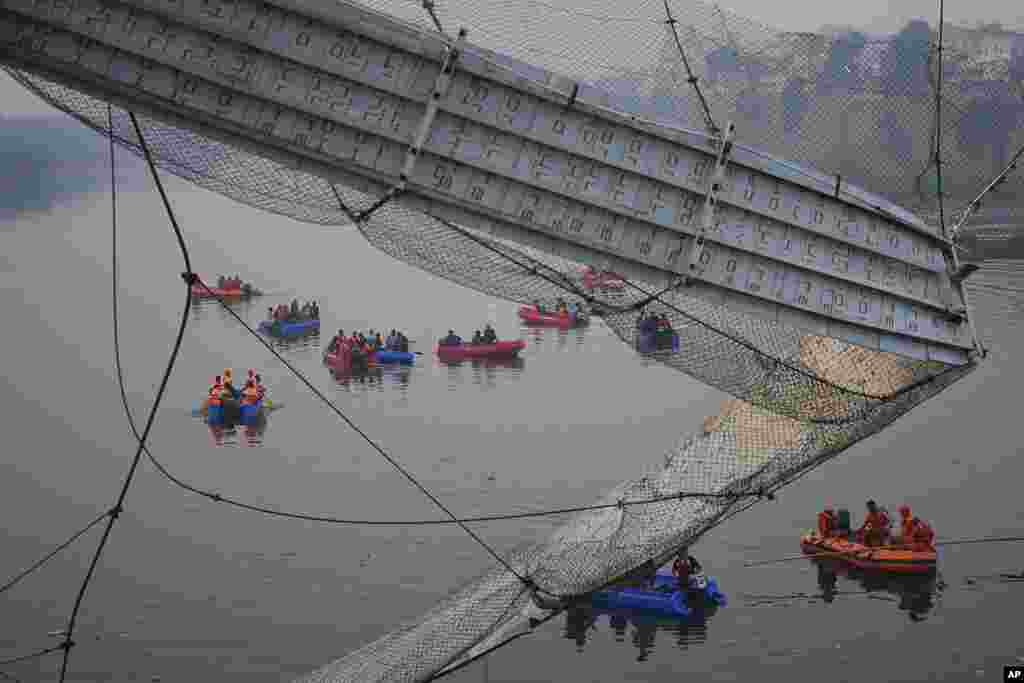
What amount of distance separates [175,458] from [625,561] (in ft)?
87.9

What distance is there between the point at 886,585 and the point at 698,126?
55.9 ft

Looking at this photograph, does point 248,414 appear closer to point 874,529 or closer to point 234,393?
point 234,393

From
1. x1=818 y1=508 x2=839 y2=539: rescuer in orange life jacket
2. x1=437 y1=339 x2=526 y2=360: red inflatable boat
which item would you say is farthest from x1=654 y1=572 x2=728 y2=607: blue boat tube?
x1=437 y1=339 x2=526 y2=360: red inflatable boat

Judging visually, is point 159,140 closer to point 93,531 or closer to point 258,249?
point 93,531

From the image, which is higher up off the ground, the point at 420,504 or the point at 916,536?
the point at 916,536

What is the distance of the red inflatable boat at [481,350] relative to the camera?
54219mm

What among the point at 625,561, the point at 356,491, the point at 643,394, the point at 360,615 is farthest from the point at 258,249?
the point at 625,561

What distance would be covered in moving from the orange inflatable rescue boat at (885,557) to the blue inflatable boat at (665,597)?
13.6 ft

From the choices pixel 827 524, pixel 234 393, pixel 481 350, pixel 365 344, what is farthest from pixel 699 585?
→ pixel 481 350

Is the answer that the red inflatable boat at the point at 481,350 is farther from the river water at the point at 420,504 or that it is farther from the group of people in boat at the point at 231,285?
the group of people in boat at the point at 231,285

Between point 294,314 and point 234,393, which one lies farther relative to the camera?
point 294,314

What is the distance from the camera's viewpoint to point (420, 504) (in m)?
35.0

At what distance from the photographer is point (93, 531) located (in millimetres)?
33094

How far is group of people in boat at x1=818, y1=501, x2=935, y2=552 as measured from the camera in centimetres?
2867
